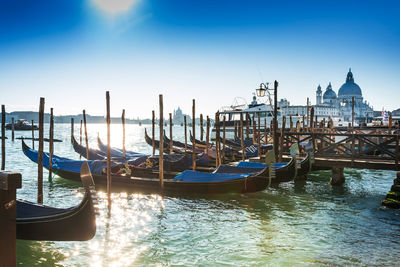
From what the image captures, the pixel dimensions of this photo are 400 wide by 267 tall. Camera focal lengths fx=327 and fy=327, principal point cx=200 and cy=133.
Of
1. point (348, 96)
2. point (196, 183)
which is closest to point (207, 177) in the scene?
point (196, 183)

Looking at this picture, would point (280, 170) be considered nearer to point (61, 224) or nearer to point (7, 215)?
point (61, 224)

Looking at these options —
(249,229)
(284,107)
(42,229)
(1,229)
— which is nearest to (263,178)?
(249,229)

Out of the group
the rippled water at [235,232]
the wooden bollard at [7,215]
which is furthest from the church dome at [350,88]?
the wooden bollard at [7,215]

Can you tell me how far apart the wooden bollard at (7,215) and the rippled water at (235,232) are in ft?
9.17

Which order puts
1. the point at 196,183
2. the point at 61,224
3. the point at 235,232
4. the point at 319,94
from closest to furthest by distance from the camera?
the point at 61,224 → the point at 235,232 → the point at 196,183 → the point at 319,94

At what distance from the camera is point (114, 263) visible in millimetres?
4898

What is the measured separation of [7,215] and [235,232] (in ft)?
15.0

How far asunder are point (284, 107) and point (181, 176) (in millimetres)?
66898

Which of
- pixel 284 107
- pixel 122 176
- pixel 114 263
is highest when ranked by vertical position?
pixel 284 107

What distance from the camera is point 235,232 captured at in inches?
243

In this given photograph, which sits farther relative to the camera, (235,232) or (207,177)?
(207,177)

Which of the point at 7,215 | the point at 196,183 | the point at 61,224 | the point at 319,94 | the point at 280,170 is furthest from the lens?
the point at 319,94

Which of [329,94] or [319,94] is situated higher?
[319,94]

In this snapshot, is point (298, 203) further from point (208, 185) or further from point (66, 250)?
point (66, 250)
